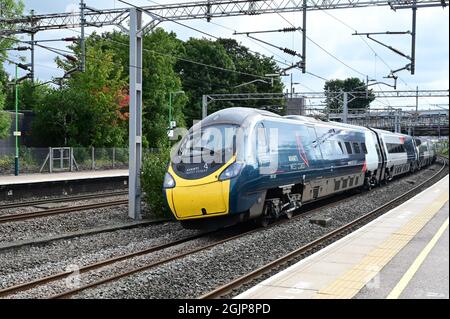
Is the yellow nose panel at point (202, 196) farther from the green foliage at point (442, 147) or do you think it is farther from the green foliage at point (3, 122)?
the green foliage at point (442, 147)

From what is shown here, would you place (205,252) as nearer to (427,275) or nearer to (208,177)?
(208,177)

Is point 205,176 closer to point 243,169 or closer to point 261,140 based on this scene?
point 243,169

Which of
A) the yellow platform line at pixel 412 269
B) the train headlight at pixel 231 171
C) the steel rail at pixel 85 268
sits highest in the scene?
the train headlight at pixel 231 171

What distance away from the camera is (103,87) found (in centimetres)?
3888

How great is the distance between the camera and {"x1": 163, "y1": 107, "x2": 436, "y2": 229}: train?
11.6 metres

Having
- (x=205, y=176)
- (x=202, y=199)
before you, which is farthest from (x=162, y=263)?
(x=205, y=176)

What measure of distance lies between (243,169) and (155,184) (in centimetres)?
493

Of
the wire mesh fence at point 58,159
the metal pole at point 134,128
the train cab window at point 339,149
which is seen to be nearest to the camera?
the metal pole at point 134,128

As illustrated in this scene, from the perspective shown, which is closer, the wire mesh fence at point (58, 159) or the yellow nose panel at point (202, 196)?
the yellow nose panel at point (202, 196)

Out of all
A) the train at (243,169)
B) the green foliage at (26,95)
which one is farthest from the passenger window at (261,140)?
the green foliage at (26,95)

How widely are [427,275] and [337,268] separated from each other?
1.35 meters

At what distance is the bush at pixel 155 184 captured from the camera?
617 inches

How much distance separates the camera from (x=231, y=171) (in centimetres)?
1150
